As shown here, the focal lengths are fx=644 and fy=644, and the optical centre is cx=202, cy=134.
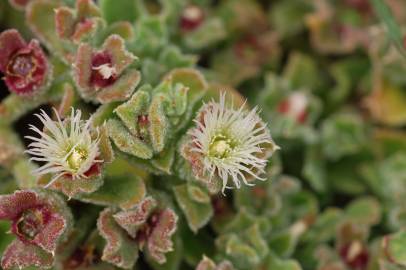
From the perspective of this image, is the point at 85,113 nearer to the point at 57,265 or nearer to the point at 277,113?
the point at 57,265

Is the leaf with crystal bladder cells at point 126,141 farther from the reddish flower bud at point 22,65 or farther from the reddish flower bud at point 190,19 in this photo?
the reddish flower bud at point 190,19

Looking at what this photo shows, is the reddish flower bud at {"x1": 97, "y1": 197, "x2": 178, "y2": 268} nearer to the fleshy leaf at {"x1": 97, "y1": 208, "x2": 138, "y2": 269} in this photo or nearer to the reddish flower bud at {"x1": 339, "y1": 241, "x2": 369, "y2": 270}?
the fleshy leaf at {"x1": 97, "y1": 208, "x2": 138, "y2": 269}

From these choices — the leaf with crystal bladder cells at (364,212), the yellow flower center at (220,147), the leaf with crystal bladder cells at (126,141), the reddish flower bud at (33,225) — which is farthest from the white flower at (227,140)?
the leaf with crystal bladder cells at (364,212)

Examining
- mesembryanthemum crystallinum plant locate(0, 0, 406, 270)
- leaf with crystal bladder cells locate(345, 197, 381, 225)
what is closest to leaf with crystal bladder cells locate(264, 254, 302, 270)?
mesembryanthemum crystallinum plant locate(0, 0, 406, 270)

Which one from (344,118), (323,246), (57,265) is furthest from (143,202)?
(344,118)

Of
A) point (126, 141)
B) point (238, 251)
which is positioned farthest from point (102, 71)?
point (238, 251)

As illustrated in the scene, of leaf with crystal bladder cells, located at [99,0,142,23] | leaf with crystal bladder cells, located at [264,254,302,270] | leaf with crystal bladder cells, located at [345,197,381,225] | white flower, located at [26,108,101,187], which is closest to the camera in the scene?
white flower, located at [26,108,101,187]

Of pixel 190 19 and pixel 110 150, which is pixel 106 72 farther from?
pixel 190 19
